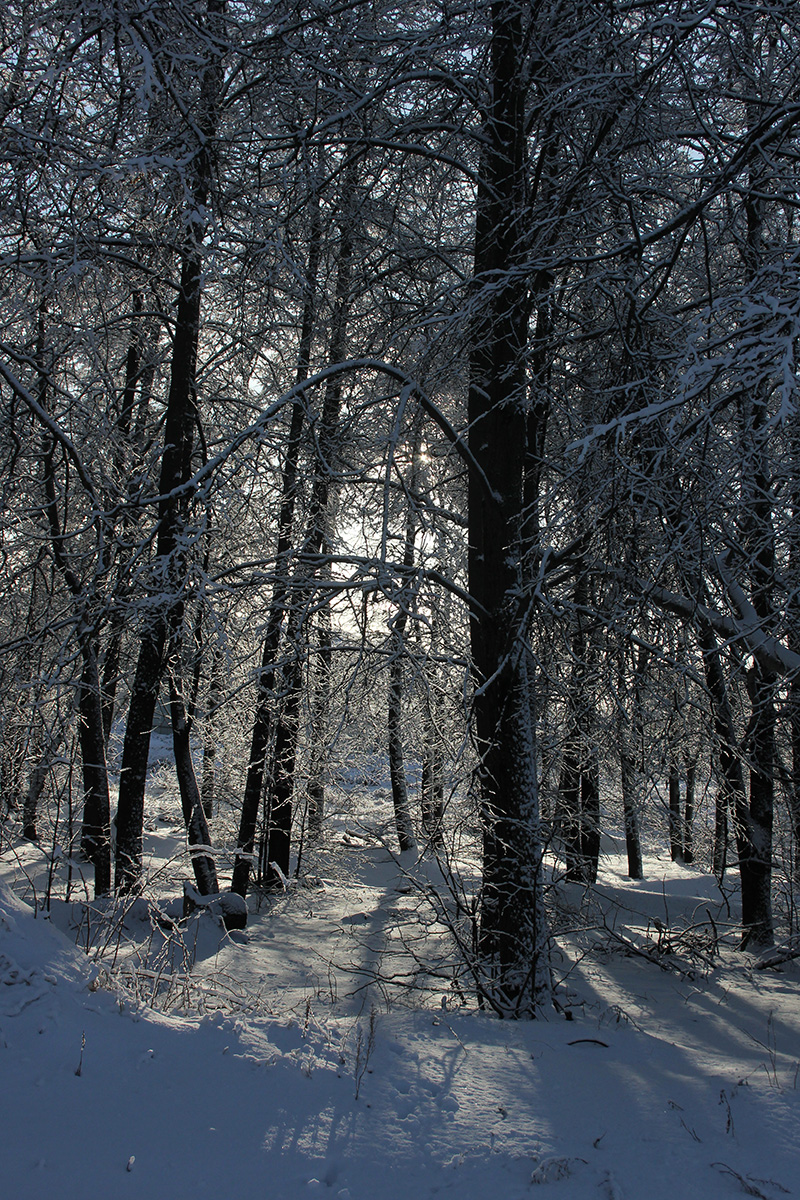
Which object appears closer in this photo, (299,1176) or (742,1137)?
(299,1176)

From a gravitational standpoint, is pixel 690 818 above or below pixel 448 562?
below

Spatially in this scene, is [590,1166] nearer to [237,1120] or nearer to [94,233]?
[237,1120]

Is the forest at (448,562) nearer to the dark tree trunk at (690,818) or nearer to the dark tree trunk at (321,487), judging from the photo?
the dark tree trunk at (321,487)

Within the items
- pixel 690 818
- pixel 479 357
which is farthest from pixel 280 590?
pixel 690 818

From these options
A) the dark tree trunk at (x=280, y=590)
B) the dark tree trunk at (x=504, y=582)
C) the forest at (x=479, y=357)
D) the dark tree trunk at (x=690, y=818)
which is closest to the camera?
the forest at (x=479, y=357)

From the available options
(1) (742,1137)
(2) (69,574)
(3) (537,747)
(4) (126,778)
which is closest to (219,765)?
(4) (126,778)

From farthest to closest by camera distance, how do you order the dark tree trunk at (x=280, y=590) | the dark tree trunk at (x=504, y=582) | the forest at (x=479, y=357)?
the dark tree trunk at (x=280, y=590) < the dark tree trunk at (x=504, y=582) < the forest at (x=479, y=357)

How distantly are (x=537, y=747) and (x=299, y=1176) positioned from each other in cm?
322

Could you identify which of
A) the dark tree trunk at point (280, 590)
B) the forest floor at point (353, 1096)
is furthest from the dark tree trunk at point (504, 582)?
the dark tree trunk at point (280, 590)

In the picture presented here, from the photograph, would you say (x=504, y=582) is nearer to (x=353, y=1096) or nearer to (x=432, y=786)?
(x=432, y=786)

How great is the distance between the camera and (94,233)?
5.86 m

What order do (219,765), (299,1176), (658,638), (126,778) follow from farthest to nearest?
(219,765) → (126,778) → (658,638) → (299,1176)

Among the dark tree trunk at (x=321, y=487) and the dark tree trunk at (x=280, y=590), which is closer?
the dark tree trunk at (x=321, y=487)

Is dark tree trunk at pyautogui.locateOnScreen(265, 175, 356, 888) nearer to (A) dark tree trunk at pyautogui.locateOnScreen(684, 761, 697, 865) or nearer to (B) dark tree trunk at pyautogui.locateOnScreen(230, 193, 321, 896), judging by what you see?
(B) dark tree trunk at pyautogui.locateOnScreen(230, 193, 321, 896)
